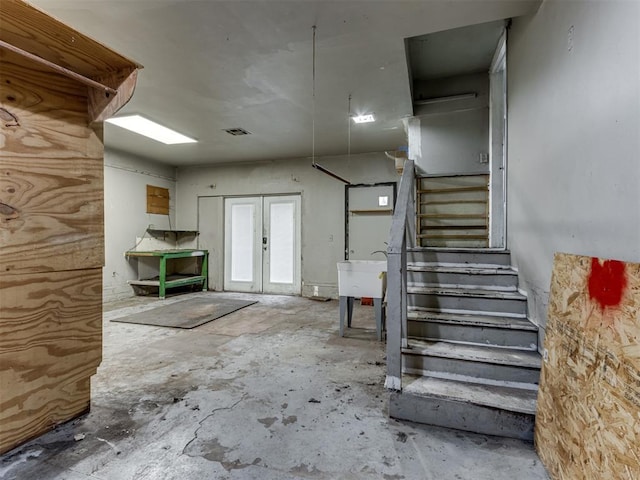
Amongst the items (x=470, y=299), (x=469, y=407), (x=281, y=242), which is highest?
(x=281, y=242)

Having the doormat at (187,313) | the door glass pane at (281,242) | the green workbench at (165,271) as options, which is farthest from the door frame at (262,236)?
the doormat at (187,313)

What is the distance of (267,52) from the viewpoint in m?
2.82

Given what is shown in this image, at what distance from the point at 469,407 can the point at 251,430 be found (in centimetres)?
133

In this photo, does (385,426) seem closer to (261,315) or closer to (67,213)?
(67,213)

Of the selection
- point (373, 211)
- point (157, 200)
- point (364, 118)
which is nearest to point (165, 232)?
point (157, 200)

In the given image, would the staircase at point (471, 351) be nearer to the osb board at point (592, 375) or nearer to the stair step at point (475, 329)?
the stair step at point (475, 329)

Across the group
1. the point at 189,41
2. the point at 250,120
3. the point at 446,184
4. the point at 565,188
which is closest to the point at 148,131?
the point at 250,120

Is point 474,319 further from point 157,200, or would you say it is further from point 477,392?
point 157,200

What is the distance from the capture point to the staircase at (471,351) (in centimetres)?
190

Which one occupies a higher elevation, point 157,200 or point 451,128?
point 451,128

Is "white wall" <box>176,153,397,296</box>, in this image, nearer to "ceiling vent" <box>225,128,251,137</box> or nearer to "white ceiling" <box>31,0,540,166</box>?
"white ceiling" <box>31,0,540,166</box>

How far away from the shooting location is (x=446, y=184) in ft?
14.0

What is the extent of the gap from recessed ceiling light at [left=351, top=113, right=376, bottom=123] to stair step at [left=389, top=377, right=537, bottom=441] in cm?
344

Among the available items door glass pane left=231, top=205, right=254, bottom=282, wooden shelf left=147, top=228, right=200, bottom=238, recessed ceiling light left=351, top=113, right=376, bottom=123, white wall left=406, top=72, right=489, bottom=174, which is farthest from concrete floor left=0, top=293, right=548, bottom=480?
wooden shelf left=147, top=228, right=200, bottom=238
